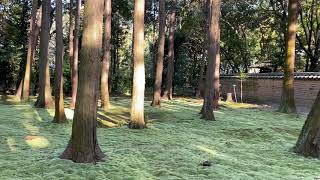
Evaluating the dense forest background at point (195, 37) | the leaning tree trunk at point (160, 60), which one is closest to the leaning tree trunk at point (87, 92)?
the leaning tree trunk at point (160, 60)

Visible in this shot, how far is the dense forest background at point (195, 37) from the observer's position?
97.7 feet

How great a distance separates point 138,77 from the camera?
39.0ft

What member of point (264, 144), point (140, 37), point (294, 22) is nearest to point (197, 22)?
point (294, 22)

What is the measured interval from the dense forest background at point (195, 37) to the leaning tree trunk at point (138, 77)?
17289 mm

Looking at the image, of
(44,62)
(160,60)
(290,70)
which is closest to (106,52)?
(44,62)

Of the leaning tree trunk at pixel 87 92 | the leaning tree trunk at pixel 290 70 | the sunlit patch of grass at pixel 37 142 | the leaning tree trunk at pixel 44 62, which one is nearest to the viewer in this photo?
the leaning tree trunk at pixel 87 92

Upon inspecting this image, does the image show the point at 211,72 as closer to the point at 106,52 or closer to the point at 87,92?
the point at 106,52

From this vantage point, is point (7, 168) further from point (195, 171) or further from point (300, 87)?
point (300, 87)

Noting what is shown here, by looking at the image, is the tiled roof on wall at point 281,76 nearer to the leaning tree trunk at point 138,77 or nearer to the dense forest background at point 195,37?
the dense forest background at point 195,37

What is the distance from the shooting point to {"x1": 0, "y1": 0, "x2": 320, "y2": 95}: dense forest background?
29766 millimetres

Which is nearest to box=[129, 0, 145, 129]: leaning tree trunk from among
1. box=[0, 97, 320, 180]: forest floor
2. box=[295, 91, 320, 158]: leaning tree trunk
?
box=[0, 97, 320, 180]: forest floor

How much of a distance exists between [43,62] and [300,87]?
1567 cm

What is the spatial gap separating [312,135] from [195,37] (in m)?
26.8

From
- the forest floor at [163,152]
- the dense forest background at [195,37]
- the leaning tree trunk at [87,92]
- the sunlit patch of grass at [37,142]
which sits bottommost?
the forest floor at [163,152]
